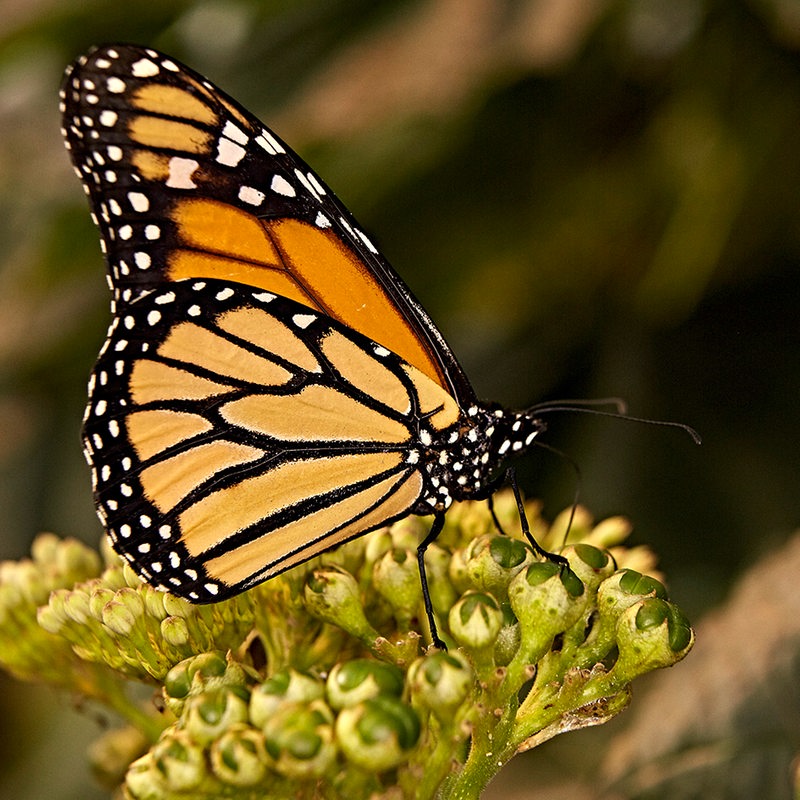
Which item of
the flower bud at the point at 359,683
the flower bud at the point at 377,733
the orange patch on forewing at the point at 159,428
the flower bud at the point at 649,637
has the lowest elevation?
the flower bud at the point at 649,637

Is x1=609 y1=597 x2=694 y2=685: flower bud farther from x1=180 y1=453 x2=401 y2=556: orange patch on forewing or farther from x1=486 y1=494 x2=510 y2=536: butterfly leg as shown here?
x1=180 y1=453 x2=401 y2=556: orange patch on forewing

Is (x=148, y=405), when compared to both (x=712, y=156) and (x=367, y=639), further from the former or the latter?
(x=712, y=156)

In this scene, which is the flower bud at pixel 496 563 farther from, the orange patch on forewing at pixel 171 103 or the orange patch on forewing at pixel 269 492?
the orange patch on forewing at pixel 171 103

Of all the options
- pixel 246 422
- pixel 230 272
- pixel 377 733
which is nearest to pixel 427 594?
pixel 377 733

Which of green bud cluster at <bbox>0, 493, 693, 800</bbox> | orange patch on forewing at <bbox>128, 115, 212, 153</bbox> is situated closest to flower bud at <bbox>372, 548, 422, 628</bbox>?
green bud cluster at <bbox>0, 493, 693, 800</bbox>

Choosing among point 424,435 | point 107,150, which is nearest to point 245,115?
point 107,150

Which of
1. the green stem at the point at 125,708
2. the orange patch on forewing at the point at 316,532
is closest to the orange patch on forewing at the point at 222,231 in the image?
the orange patch on forewing at the point at 316,532

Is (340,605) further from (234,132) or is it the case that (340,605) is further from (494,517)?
(234,132)

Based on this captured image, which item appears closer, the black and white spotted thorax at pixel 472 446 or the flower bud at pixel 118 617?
the flower bud at pixel 118 617
